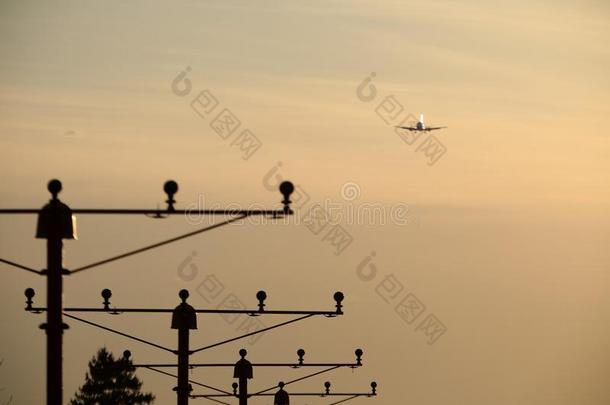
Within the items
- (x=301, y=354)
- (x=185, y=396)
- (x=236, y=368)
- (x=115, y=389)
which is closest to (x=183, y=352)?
(x=185, y=396)

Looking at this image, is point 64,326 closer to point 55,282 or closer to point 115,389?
point 55,282

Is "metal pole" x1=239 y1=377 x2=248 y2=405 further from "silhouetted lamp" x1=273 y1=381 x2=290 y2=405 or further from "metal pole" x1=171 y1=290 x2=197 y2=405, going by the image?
"metal pole" x1=171 y1=290 x2=197 y2=405

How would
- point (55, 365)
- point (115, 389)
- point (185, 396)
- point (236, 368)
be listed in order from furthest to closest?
point (115, 389) → point (236, 368) → point (185, 396) → point (55, 365)

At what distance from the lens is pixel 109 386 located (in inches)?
4237

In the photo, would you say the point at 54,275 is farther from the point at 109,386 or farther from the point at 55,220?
the point at 109,386

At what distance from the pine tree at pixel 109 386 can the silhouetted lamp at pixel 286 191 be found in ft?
266

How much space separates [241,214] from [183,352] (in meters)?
10.0

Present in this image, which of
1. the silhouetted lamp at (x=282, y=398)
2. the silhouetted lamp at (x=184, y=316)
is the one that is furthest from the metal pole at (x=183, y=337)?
the silhouetted lamp at (x=282, y=398)

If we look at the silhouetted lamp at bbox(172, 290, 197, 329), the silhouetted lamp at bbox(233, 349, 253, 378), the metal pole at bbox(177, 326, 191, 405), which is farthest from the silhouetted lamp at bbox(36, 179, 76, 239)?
the silhouetted lamp at bbox(233, 349, 253, 378)

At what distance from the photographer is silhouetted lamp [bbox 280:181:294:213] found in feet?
79.8

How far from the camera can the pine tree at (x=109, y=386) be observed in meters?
105

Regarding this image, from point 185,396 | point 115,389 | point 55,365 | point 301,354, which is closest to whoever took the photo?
point 55,365

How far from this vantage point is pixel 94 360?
112000 millimetres

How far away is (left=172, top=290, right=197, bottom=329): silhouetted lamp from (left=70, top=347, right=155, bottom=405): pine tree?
70.9m
